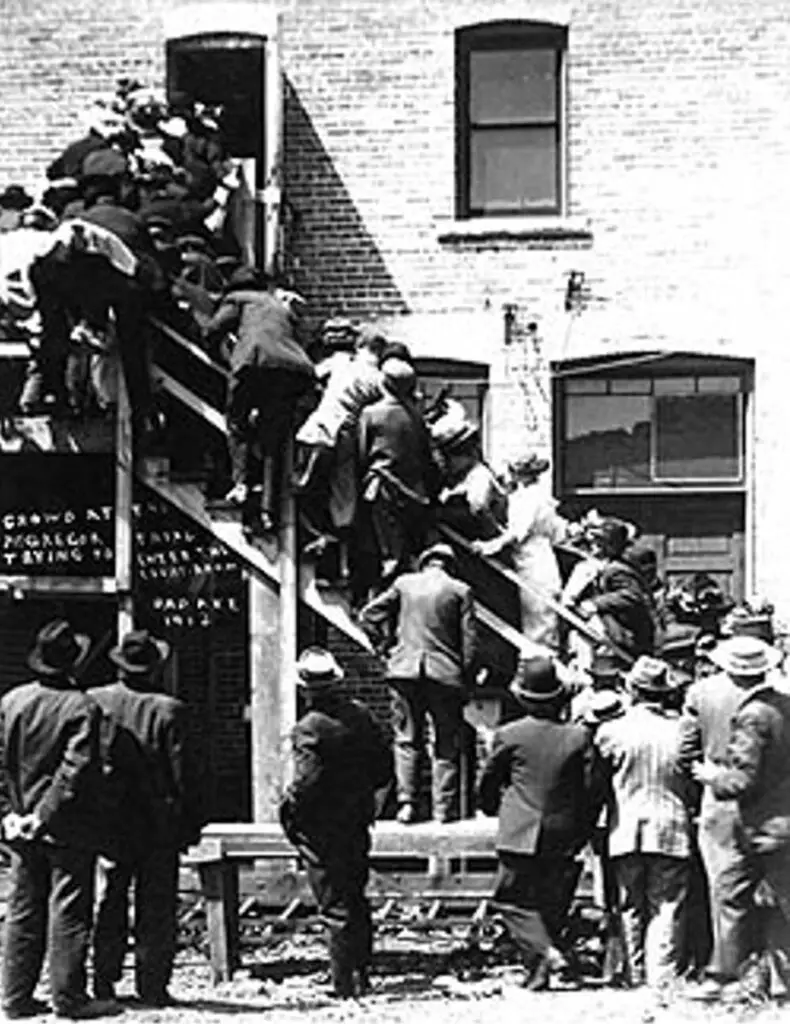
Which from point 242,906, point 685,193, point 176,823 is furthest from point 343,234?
point 176,823

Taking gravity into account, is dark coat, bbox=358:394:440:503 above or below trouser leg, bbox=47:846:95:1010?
above

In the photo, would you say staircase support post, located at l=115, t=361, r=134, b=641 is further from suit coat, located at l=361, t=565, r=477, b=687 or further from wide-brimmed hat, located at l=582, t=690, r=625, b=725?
wide-brimmed hat, located at l=582, t=690, r=625, b=725

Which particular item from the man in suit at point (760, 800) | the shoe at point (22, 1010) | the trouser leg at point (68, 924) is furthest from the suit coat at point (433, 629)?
the shoe at point (22, 1010)

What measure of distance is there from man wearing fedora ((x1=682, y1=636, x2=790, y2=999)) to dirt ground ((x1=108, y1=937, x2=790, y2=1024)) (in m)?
0.36

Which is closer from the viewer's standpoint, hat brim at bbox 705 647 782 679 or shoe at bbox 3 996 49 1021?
shoe at bbox 3 996 49 1021

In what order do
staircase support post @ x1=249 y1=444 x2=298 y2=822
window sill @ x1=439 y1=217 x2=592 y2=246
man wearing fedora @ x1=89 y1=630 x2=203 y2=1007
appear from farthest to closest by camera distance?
window sill @ x1=439 y1=217 x2=592 y2=246 → staircase support post @ x1=249 y1=444 x2=298 y2=822 → man wearing fedora @ x1=89 y1=630 x2=203 y2=1007

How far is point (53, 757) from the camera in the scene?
11.1 m

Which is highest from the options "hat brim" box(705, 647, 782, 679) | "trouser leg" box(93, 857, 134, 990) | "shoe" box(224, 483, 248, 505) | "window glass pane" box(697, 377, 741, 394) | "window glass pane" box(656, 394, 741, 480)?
"window glass pane" box(697, 377, 741, 394)

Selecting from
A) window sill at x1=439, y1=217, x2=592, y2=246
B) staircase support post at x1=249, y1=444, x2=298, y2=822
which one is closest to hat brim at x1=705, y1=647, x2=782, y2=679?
staircase support post at x1=249, y1=444, x2=298, y2=822

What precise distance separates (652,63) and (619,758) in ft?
26.2

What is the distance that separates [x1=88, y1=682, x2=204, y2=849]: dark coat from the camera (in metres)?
11.4

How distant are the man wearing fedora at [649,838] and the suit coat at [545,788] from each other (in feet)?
0.47

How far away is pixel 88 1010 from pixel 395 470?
393 centimetres

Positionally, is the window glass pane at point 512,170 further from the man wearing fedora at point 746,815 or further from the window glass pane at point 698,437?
the man wearing fedora at point 746,815
